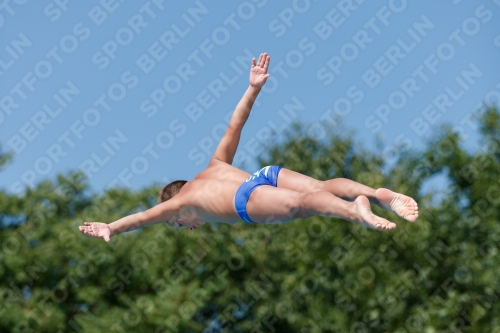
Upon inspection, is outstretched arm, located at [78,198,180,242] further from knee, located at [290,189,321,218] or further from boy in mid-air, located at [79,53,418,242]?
knee, located at [290,189,321,218]

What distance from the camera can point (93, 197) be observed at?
2119 centimetres

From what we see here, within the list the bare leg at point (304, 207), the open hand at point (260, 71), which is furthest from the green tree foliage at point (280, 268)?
the bare leg at point (304, 207)

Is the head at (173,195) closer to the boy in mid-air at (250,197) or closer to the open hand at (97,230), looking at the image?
the boy in mid-air at (250,197)

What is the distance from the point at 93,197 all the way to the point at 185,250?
3.76 meters

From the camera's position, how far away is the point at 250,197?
6039 millimetres

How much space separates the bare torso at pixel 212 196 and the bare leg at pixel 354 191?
1.26 feet

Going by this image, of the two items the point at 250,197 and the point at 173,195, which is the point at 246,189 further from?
the point at 173,195

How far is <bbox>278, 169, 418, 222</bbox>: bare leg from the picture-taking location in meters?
5.27

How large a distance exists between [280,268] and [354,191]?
13523 millimetres

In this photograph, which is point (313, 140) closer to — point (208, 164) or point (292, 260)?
point (292, 260)

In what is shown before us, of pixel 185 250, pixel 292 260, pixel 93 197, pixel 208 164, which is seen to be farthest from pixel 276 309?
pixel 208 164

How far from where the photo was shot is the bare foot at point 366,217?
16.7ft

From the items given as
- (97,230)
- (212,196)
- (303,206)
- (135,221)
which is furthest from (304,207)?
(97,230)

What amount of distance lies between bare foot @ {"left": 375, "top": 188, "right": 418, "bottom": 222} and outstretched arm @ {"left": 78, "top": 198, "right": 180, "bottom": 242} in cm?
178
